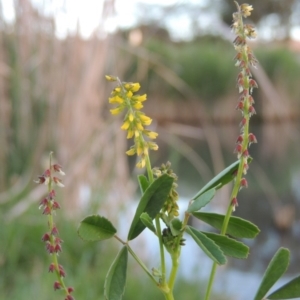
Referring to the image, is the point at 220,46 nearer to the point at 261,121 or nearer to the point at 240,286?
the point at 261,121

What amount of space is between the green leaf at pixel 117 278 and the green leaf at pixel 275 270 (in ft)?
0.11

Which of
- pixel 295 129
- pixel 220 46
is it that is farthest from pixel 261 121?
pixel 220 46

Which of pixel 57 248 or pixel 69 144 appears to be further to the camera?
pixel 69 144

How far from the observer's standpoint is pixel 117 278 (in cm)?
11

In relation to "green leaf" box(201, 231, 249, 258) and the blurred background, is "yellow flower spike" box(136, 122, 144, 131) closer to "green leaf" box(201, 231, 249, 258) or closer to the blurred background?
"green leaf" box(201, 231, 249, 258)

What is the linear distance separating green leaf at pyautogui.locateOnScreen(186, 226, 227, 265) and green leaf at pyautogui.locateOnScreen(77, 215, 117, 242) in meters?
0.02

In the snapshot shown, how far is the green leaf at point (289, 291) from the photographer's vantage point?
0.11 metres

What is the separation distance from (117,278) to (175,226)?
2cm

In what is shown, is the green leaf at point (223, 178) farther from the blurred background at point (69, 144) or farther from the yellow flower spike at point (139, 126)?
the blurred background at point (69, 144)

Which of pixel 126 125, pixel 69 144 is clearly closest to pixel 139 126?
pixel 126 125

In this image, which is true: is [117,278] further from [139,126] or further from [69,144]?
[69,144]

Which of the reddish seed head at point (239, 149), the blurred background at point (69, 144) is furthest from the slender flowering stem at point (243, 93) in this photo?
the blurred background at point (69, 144)

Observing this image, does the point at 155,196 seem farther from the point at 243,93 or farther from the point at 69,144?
the point at 69,144

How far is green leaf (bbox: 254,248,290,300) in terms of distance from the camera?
0.12 meters
